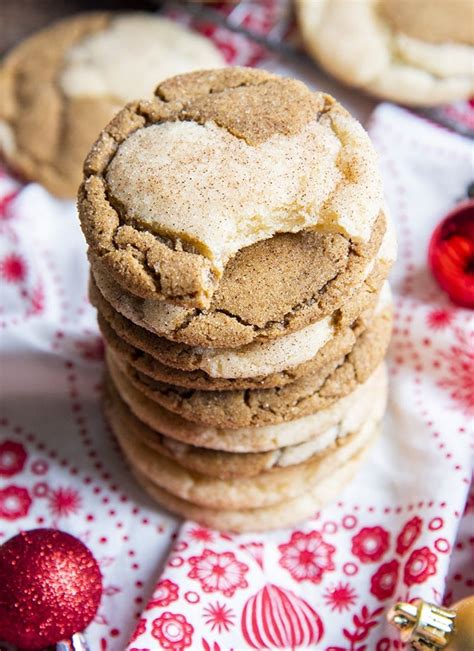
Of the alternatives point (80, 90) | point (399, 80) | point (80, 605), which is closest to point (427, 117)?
point (399, 80)

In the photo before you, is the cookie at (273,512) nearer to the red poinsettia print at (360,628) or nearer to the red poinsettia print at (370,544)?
the red poinsettia print at (370,544)

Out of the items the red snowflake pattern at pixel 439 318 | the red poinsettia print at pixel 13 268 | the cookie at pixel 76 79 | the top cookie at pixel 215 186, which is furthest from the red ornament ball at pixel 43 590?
the cookie at pixel 76 79

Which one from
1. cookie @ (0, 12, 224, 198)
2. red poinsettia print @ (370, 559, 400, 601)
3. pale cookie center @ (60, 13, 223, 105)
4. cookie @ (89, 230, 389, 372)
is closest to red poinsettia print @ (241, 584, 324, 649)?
red poinsettia print @ (370, 559, 400, 601)

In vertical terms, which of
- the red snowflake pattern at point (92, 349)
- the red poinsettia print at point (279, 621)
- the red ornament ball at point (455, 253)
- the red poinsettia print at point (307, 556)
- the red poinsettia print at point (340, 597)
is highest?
the red ornament ball at point (455, 253)

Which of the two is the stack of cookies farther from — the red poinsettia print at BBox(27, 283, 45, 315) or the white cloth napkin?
the red poinsettia print at BBox(27, 283, 45, 315)

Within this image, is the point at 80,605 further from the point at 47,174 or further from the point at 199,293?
the point at 47,174

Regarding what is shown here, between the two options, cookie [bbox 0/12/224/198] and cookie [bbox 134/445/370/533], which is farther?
cookie [bbox 0/12/224/198]

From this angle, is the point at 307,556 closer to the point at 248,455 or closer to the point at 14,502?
the point at 248,455
